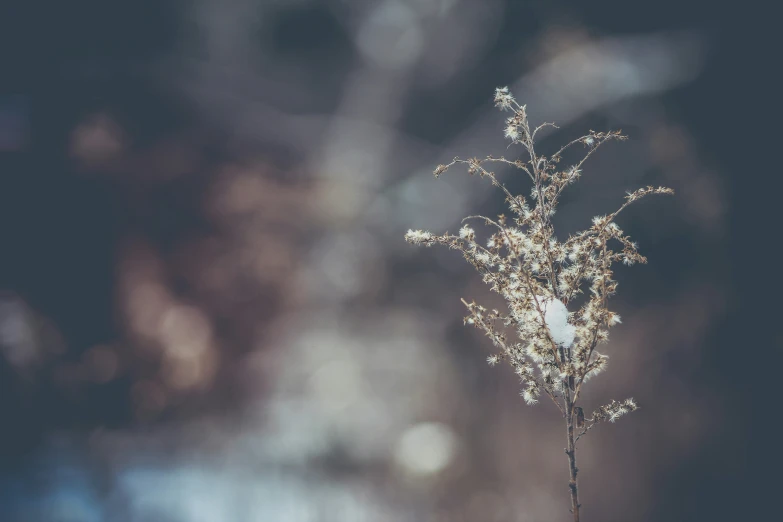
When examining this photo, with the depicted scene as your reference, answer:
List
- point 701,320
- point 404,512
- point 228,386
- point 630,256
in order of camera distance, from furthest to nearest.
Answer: point 228,386, point 404,512, point 701,320, point 630,256

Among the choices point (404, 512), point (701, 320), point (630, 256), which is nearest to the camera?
point (630, 256)

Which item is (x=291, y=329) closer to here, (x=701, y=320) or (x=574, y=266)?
(x=574, y=266)

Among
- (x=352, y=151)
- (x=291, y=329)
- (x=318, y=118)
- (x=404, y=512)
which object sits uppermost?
(x=318, y=118)

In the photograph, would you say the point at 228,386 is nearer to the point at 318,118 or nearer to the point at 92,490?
the point at 92,490

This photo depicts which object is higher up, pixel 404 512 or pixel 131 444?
→ pixel 131 444

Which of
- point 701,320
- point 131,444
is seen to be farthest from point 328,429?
point 701,320

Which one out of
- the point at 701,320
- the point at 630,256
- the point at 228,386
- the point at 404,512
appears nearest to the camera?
the point at 630,256

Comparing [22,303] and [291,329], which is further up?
[22,303]

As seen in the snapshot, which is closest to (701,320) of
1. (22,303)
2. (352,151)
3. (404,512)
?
(404,512)

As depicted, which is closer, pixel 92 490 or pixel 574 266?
pixel 574 266
